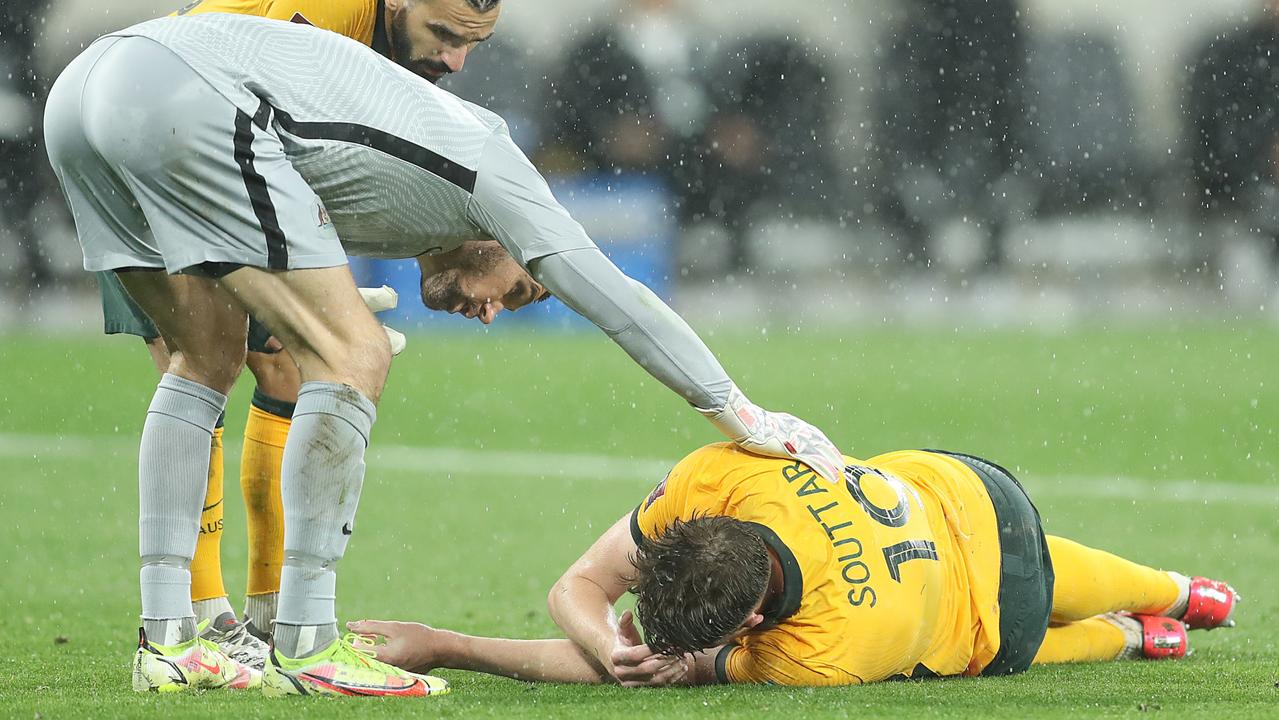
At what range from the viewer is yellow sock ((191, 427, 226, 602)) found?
14.6 feet

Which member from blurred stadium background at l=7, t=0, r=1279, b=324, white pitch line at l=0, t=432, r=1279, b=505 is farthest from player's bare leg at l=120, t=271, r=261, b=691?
blurred stadium background at l=7, t=0, r=1279, b=324

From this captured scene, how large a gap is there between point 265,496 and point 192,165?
121cm

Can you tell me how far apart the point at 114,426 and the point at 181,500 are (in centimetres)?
746

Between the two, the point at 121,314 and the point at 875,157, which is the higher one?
the point at 875,157

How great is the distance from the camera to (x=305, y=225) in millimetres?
3566

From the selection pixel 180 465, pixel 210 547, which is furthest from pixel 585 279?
pixel 210 547

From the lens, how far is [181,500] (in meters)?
3.97

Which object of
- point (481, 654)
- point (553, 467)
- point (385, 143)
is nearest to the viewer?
point (385, 143)

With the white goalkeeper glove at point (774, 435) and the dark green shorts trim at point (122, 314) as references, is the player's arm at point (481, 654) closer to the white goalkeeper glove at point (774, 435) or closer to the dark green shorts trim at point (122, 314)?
the white goalkeeper glove at point (774, 435)

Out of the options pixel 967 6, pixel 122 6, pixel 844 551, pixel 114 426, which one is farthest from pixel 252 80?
pixel 122 6

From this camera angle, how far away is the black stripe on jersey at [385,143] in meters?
3.63

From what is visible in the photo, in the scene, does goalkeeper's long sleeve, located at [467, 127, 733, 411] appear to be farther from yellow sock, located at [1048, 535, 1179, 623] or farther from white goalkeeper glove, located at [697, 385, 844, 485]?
yellow sock, located at [1048, 535, 1179, 623]

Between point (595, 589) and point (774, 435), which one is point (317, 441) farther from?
point (774, 435)

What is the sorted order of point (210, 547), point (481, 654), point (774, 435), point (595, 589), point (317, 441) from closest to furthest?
1. point (317, 441)
2. point (774, 435)
3. point (595, 589)
4. point (481, 654)
5. point (210, 547)
